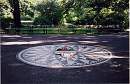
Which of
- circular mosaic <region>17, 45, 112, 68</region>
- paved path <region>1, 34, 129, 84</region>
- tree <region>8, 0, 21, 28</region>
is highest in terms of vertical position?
tree <region>8, 0, 21, 28</region>

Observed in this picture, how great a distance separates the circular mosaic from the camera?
564 inches

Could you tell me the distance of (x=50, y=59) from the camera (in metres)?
15.2

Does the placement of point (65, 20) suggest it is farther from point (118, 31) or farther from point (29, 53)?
point (29, 53)

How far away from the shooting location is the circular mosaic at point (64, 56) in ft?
47.0

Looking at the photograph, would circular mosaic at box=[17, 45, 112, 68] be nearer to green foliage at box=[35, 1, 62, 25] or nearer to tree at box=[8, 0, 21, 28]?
tree at box=[8, 0, 21, 28]

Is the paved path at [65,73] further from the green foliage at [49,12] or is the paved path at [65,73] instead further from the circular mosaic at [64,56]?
the green foliage at [49,12]

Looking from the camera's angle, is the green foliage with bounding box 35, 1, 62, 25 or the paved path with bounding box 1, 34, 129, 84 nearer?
the paved path with bounding box 1, 34, 129, 84

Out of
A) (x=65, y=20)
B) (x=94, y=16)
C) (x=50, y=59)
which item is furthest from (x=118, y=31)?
(x=50, y=59)

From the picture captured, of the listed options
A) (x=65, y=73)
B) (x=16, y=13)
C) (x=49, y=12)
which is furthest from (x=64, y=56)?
(x=49, y=12)

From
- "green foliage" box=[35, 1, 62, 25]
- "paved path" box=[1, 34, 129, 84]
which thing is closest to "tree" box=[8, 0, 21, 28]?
"green foliage" box=[35, 1, 62, 25]

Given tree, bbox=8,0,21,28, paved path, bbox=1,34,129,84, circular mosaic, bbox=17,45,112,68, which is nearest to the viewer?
paved path, bbox=1,34,129,84

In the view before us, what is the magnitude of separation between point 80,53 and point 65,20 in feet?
84.2

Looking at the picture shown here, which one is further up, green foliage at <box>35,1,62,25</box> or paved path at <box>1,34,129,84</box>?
green foliage at <box>35,1,62,25</box>

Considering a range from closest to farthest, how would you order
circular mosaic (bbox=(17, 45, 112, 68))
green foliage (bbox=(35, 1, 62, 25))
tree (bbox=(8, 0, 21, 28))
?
circular mosaic (bbox=(17, 45, 112, 68)), tree (bbox=(8, 0, 21, 28)), green foliage (bbox=(35, 1, 62, 25))
